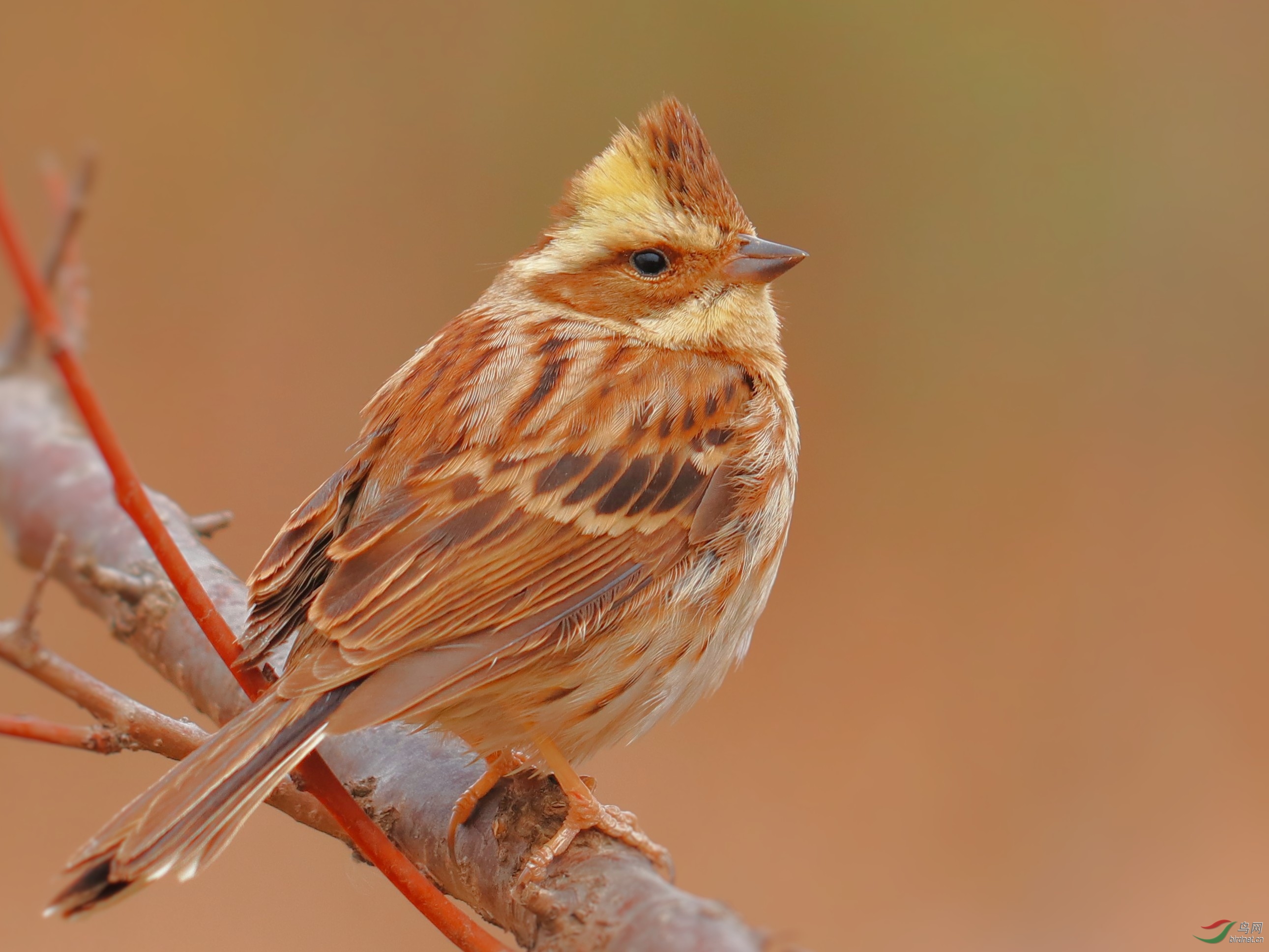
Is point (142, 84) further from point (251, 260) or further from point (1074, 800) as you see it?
point (1074, 800)

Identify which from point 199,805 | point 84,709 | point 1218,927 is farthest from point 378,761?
point 1218,927

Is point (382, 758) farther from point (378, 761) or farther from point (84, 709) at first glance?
point (84, 709)

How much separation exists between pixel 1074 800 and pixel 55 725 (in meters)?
5.93

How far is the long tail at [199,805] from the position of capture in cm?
225

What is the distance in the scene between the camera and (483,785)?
3.21 meters

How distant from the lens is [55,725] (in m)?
2.04

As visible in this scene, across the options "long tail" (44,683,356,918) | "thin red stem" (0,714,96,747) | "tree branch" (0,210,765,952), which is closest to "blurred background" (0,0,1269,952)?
"tree branch" (0,210,765,952)

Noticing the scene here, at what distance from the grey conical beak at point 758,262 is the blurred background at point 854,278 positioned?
138 inches

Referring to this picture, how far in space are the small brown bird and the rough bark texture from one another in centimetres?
9

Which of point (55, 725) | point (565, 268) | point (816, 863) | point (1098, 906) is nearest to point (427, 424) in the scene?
point (565, 268)

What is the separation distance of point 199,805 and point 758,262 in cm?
237

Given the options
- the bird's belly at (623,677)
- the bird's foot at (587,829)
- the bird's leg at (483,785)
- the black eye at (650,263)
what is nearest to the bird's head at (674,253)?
the black eye at (650,263)

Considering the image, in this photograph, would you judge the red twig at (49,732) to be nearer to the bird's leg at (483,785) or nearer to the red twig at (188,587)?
the red twig at (188,587)

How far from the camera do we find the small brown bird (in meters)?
2.88
